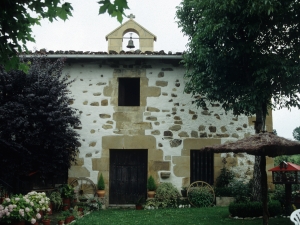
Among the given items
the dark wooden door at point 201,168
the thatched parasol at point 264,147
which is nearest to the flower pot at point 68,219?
the thatched parasol at point 264,147

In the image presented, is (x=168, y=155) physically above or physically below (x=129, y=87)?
below

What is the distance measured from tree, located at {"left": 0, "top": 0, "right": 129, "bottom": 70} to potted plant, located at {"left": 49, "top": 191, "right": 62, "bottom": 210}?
613cm

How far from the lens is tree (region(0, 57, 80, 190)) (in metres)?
9.59

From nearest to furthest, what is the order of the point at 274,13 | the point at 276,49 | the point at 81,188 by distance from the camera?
the point at 274,13 → the point at 276,49 → the point at 81,188

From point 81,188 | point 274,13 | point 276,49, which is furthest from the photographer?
point 81,188

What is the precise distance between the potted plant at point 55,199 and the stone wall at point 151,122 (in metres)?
1.18

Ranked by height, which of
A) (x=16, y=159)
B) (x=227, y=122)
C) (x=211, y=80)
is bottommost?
(x=16, y=159)

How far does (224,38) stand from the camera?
9.41 meters

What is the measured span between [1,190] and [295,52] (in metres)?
7.89

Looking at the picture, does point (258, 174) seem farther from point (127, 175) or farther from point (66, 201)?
point (66, 201)

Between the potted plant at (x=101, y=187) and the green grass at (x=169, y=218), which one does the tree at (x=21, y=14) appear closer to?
the green grass at (x=169, y=218)

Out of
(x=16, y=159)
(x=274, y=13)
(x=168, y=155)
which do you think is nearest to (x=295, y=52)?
(x=274, y=13)

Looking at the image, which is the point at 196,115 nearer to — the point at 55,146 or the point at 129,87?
the point at 129,87

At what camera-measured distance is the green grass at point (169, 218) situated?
843cm
